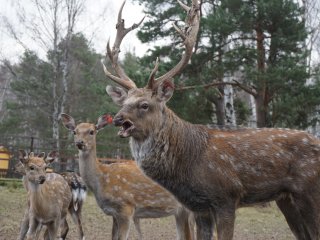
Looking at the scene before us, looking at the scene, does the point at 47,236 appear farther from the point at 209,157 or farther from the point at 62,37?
the point at 62,37

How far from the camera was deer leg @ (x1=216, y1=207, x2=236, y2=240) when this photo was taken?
5164 mm

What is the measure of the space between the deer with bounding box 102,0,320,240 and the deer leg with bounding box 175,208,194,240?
2373 mm

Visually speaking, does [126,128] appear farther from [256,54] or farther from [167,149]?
[256,54]

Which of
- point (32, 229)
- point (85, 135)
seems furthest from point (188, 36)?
point (32, 229)

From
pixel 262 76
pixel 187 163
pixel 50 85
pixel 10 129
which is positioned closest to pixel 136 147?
pixel 187 163

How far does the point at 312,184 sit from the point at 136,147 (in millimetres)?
1825

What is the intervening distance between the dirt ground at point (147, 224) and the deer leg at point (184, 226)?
176 cm

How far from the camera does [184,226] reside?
27.2ft

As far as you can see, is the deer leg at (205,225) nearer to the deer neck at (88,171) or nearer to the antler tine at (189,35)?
the antler tine at (189,35)

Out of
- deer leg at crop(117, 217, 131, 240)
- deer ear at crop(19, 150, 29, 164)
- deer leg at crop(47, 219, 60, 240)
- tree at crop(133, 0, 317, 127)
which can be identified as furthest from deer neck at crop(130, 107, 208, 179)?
tree at crop(133, 0, 317, 127)

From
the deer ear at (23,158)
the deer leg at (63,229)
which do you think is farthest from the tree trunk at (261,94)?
the deer ear at (23,158)

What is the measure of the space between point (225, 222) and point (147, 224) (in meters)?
7.38

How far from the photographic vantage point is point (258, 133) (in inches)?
229

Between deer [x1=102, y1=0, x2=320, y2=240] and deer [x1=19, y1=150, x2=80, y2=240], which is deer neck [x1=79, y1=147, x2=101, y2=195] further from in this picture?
deer [x1=102, y1=0, x2=320, y2=240]
